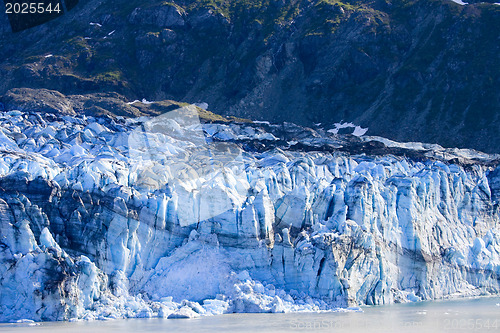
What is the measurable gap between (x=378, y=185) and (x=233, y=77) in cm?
6801

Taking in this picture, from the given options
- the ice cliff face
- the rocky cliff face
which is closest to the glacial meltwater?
the ice cliff face

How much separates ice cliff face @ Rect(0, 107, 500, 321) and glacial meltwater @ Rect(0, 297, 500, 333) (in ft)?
2.78

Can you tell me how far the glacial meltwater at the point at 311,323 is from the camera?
27219 mm

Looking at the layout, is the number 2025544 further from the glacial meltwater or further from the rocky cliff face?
the glacial meltwater

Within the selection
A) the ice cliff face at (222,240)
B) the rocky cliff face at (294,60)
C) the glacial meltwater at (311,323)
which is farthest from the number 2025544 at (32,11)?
the glacial meltwater at (311,323)

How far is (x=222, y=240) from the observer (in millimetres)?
33031

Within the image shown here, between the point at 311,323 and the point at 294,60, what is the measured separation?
7726 centimetres

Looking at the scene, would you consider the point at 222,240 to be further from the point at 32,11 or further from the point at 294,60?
the point at 32,11

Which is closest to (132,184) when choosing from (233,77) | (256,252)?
(256,252)

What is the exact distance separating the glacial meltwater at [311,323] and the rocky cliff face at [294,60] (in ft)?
190

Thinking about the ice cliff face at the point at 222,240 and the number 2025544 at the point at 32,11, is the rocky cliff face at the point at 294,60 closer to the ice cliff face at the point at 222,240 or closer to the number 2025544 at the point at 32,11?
the number 2025544 at the point at 32,11

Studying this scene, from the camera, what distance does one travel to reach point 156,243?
3288 centimetres

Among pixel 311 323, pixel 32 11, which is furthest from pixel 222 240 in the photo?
pixel 32 11

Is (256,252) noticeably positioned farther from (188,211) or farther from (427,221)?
(427,221)
